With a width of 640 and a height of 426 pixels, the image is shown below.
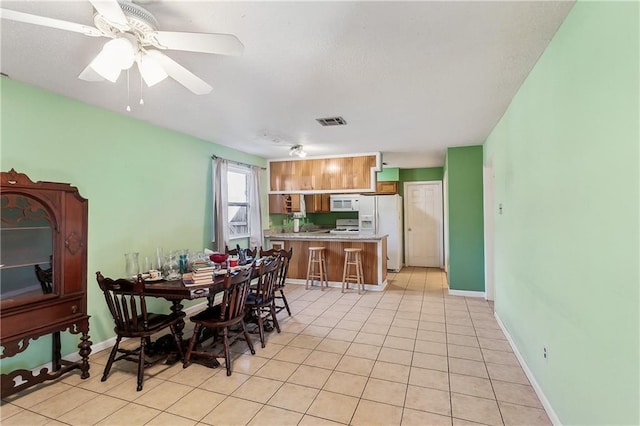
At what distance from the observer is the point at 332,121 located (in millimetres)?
3623

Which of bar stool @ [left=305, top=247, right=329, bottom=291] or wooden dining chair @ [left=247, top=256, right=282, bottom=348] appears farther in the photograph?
bar stool @ [left=305, top=247, right=329, bottom=291]

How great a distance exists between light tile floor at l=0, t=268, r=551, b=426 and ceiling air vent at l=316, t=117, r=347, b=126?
2.45m

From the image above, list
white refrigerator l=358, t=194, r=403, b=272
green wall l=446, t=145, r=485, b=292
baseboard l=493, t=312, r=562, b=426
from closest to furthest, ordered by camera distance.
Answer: baseboard l=493, t=312, r=562, b=426 < green wall l=446, t=145, r=485, b=292 < white refrigerator l=358, t=194, r=403, b=272

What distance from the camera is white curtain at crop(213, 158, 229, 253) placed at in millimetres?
4590

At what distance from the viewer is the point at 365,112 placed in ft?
10.8

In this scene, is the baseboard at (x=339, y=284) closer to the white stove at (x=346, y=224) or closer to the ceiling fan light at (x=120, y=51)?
the white stove at (x=346, y=224)

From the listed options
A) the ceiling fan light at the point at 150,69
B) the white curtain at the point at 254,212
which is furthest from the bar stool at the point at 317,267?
the ceiling fan light at the point at 150,69

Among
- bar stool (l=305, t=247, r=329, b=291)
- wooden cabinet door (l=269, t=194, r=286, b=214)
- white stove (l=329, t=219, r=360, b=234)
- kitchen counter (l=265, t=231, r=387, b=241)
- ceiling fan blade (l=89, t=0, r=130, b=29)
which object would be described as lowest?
bar stool (l=305, t=247, r=329, b=291)

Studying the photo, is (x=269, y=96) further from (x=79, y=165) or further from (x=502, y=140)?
(x=502, y=140)

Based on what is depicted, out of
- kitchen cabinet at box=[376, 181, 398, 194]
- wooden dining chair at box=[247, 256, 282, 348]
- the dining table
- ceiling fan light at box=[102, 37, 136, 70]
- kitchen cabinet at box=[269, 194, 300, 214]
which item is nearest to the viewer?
ceiling fan light at box=[102, 37, 136, 70]

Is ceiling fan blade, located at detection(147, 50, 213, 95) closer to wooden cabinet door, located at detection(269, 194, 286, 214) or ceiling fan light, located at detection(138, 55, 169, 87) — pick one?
ceiling fan light, located at detection(138, 55, 169, 87)

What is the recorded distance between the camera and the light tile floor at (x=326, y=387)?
Result: 204 cm

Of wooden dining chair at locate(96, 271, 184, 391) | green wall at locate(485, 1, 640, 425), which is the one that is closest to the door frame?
green wall at locate(485, 1, 640, 425)

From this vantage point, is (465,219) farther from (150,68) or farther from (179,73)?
(150,68)
